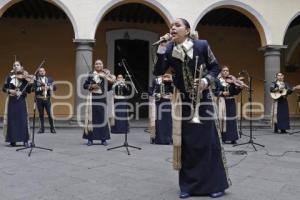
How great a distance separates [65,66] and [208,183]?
1287 centimetres

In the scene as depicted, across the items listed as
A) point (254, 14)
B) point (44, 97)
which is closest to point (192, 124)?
point (44, 97)

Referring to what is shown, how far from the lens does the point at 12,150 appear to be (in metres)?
8.36

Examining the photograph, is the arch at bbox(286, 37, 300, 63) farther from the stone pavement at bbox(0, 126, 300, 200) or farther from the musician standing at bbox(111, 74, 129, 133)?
the stone pavement at bbox(0, 126, 300, 200)

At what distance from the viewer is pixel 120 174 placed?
5.84m

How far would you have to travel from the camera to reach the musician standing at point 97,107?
9.08 metres

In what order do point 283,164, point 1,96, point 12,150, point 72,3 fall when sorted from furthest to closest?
point 1,96, point 72,3, point 12,150, point 283,164

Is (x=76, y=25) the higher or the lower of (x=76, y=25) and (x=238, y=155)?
the higher

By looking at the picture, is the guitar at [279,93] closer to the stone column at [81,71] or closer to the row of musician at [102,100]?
the row of musician at [102,100]

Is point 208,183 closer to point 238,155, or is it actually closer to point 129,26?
point 238,155

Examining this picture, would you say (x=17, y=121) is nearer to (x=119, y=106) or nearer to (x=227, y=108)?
(x=119, y=106)

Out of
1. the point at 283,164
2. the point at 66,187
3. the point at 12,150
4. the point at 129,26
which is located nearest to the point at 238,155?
the point at 283,164

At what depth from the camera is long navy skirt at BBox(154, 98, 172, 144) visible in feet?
31.8

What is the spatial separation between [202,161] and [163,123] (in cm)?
530

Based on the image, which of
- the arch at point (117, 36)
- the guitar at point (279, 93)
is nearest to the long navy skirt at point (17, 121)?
the guitar at point (279, 93)
